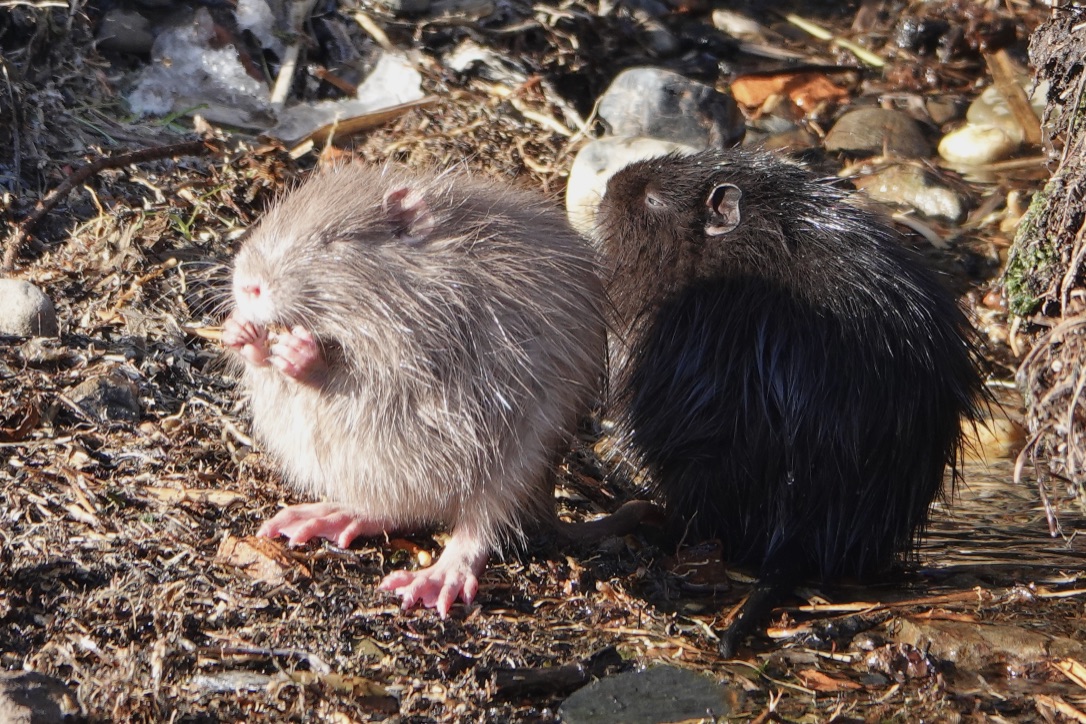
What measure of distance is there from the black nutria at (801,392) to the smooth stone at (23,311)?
206 centimetres

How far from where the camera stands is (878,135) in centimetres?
770

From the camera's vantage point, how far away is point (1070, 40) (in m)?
3.47

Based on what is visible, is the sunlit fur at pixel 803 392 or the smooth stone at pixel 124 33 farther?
the smooth stone at pixel 124 33

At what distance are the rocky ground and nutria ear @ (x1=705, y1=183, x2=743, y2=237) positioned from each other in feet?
Answer: 3.56

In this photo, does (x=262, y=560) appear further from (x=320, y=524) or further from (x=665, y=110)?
(x=665, y=110)

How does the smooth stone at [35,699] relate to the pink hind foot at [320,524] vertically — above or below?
below

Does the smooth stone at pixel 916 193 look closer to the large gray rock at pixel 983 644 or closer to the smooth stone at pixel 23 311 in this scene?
the large gray rock at pixel 983 644

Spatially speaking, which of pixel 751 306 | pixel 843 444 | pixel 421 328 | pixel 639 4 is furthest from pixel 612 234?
pixel 639 4

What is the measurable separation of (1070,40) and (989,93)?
501cm

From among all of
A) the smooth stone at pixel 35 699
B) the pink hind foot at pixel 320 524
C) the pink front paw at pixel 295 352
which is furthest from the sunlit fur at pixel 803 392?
the smooth stone at pixel 35 699

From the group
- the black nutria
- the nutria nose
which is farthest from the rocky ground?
the nutria nose

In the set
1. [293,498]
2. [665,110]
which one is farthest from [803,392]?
[665,110]

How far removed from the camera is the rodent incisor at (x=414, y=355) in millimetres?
3420

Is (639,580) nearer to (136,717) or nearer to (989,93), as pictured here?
(136,717)
